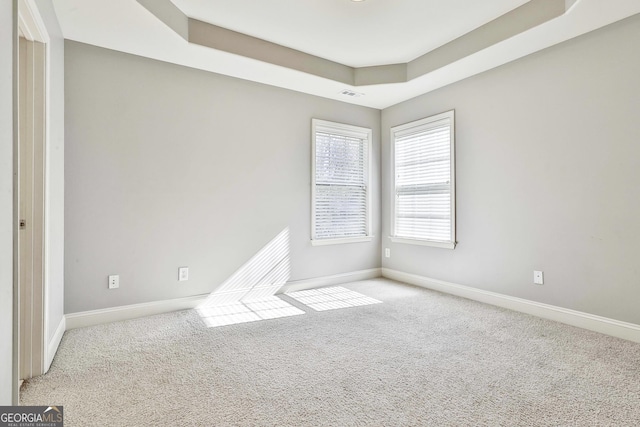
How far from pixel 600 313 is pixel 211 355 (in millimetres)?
3108

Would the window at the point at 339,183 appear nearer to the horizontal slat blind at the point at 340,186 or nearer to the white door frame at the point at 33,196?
the horizontal slat blind at the point at 340,186

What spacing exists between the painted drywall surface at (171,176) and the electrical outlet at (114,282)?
4 cm

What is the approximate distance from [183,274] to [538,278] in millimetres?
3445

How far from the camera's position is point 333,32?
3.09 metres

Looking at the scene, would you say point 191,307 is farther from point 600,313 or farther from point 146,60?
point 600,313

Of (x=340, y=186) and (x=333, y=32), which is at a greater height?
(x=333, y=32)

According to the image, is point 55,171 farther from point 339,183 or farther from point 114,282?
point 339,183

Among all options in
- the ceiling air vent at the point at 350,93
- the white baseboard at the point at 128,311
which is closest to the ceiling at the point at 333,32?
the ceiling air vent at the point at 350,93

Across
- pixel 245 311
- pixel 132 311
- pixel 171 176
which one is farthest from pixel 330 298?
pixel 171 176

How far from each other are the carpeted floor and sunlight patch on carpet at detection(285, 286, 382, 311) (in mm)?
433

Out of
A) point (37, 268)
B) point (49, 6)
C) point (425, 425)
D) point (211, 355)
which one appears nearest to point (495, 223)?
point (425, 425)

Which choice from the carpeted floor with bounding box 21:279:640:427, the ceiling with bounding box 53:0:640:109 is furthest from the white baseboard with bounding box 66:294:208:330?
the ceiling with bounding box 53:0:640:109

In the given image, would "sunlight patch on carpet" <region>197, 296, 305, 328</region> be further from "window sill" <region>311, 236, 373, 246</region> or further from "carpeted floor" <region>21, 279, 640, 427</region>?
"window sill" <region>311, 236, 373, 246</region>

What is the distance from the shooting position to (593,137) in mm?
2697
